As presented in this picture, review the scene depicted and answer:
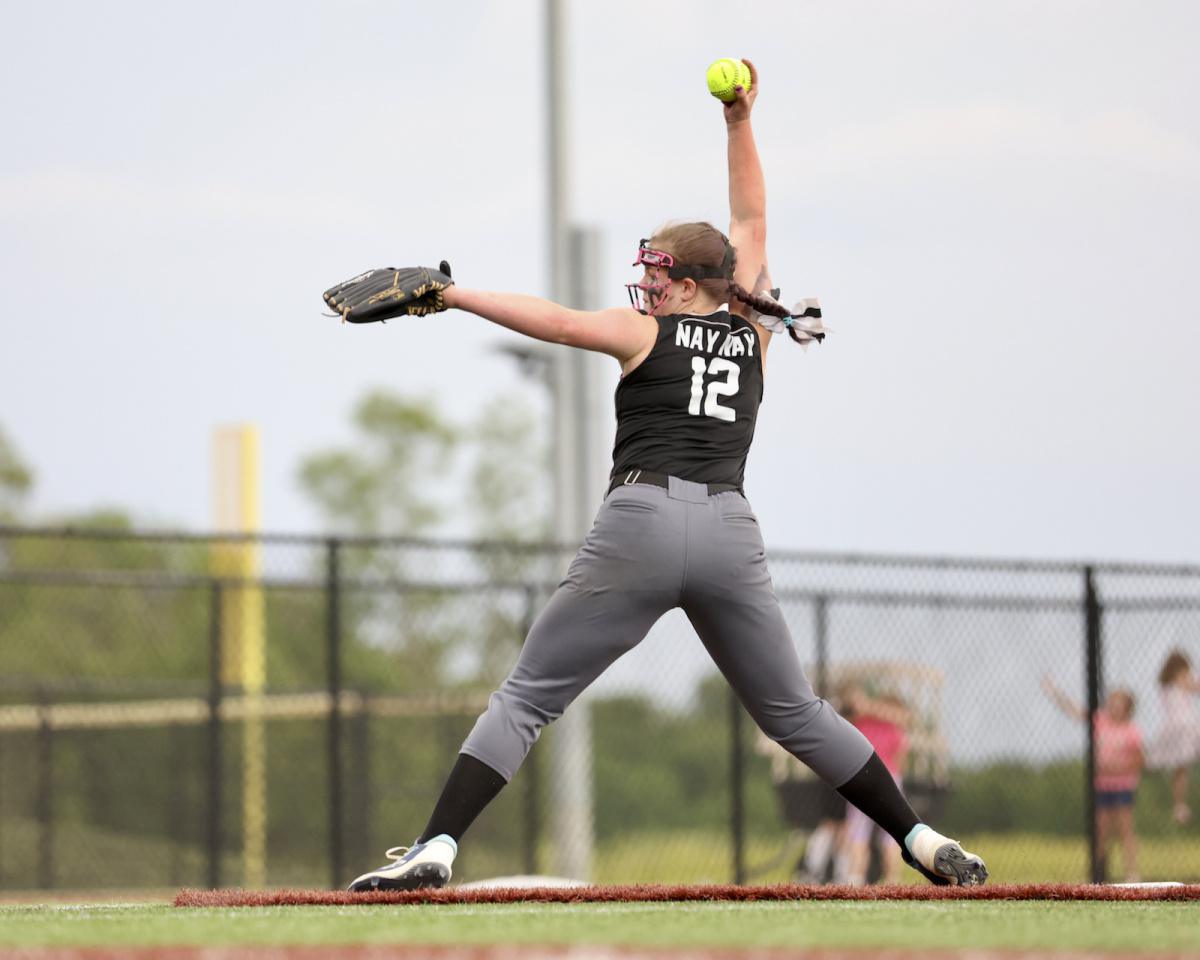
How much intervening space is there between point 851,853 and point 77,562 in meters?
19.9

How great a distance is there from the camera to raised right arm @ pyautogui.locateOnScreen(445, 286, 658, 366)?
5.21 meters

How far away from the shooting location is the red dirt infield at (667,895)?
5.27 meters

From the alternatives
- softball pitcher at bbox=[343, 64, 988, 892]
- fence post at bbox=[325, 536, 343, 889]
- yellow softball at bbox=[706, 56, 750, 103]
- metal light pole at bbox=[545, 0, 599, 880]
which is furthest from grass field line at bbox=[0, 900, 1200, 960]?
metal light pole at bbox=[545, 0, 599, 880]

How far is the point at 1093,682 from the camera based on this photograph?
Answer: 11625 mm

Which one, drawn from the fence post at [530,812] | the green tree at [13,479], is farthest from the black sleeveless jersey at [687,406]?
the green tree at [13,479]

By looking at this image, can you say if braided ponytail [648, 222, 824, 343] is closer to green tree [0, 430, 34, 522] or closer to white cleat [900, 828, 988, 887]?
white cleat [900, 828, 988, 887]

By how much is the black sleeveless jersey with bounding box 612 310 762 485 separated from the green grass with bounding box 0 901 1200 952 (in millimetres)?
1220

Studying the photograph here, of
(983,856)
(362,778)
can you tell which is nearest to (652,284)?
(362,778)

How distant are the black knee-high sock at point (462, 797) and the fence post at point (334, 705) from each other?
4.92m

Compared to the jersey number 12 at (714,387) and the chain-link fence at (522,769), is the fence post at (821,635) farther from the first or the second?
the jersey number 12 at (714,387)

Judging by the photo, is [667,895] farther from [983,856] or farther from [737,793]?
[983,856]

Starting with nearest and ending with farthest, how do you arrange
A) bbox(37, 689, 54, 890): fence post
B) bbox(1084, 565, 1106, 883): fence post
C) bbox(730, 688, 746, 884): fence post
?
bbox(1084, 565, 1106, 883): fence post < bbox(730, 688, 746, 884): fence post < bbox(37, 689, 54, 890): fence post

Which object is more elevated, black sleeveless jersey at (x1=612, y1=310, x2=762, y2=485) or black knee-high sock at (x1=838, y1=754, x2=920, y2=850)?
black sleeveless jersey at (x1=612, y1=310, x2=762, y2=485)

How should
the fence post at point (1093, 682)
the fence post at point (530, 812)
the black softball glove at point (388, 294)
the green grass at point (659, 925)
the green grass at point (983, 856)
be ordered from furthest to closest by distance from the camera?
the green grass at point (983, 856)
the fence post at point (530, 812)
the fence post at point (1093, 682)
the black softball glove at point (388, 294)
the green grass at point (659, 925)
